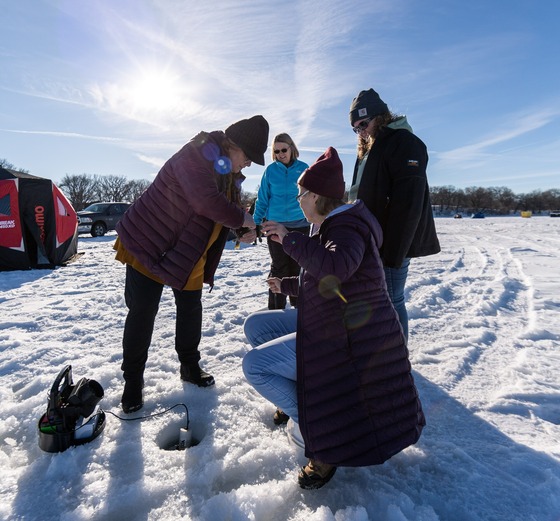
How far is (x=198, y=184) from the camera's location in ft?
6.57

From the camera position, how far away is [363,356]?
146 cm

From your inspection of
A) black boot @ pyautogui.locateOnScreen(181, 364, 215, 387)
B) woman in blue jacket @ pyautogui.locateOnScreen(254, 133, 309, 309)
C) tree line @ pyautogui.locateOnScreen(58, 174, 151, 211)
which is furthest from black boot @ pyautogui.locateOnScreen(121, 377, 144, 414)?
tree line @ pyautogui.locateOnScreen(58, 174, 151, 211)

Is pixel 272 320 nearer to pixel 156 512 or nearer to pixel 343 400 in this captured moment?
pixel 343 400

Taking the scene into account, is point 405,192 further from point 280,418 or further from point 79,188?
point 79,188

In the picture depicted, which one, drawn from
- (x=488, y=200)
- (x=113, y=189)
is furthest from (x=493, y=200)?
(x=113, y=189)

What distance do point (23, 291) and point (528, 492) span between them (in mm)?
6664

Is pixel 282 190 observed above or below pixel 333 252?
above

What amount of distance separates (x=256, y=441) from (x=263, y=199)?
2.55 meters

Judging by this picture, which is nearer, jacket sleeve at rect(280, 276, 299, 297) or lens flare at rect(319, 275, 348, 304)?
lens flare at rect(319, 275, 348, 304)

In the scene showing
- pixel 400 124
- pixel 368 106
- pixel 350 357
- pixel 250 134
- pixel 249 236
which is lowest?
pixel 350 357

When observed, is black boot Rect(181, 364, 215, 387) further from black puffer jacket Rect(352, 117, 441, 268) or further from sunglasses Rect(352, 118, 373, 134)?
sunglasses Rect(352, 118, 373, 134)

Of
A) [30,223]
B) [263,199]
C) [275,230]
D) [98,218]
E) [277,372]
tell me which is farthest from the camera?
[98,218]

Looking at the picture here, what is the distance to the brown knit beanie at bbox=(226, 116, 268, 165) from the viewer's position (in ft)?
6.95

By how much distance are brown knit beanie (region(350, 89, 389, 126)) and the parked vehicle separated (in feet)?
50.4
